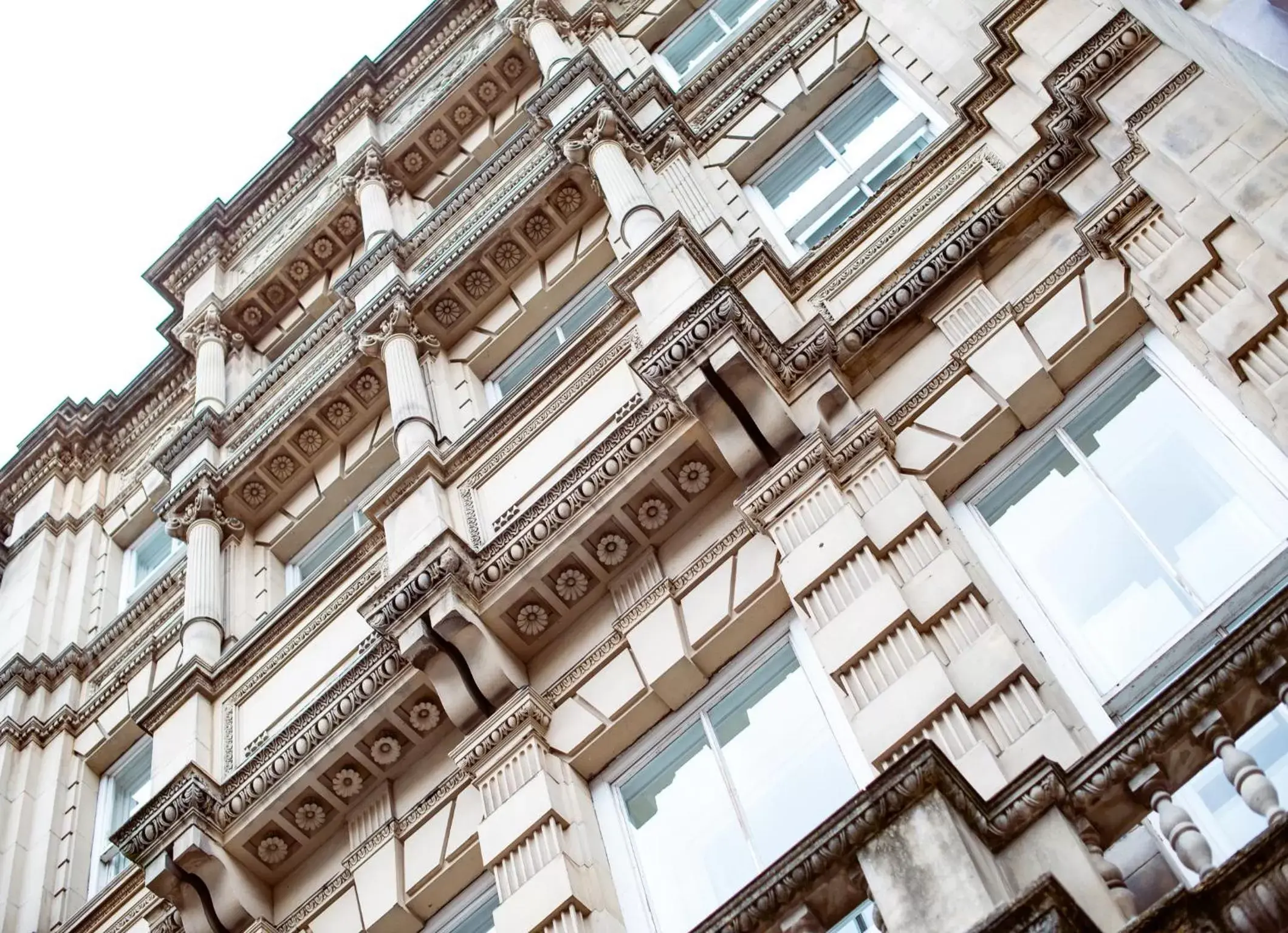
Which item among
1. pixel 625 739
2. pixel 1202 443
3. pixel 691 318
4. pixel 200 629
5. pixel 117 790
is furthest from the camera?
pixel 117 790

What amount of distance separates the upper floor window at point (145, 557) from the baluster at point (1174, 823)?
55.4ft

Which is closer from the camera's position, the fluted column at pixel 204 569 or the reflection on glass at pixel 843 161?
the reflection on glass at pixel 843 161

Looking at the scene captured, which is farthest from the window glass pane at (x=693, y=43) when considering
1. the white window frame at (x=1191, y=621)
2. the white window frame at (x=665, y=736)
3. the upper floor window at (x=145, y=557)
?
the white window frame at (x=665, y=736)

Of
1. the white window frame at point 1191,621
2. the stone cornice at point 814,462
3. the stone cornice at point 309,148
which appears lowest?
the white window frame at point 1191,621

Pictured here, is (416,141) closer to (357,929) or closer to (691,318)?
(691,318)

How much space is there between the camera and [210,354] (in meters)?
22.8

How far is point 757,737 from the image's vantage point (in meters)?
11.6

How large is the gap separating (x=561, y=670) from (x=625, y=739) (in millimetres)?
1090

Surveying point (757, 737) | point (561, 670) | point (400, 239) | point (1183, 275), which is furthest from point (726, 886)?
point (400, 239)

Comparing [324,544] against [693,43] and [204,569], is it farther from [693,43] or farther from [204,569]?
[693,43]

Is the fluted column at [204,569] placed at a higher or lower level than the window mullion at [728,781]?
higher

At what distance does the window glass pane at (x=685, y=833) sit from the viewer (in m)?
10.9

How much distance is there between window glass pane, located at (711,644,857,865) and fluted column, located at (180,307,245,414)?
1150 cm

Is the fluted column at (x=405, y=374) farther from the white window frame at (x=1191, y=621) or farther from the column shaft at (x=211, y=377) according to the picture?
the white window frame at (x=1191, y=621)
